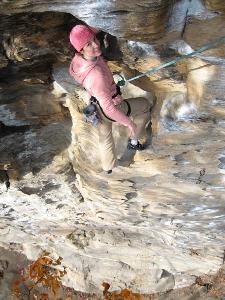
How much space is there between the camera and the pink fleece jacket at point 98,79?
5324 mm

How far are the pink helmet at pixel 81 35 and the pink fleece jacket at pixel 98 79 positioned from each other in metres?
0.35

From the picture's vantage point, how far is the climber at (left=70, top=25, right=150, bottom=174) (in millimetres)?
5016

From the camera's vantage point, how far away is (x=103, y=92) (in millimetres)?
5449

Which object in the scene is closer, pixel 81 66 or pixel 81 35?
pixel 81 35

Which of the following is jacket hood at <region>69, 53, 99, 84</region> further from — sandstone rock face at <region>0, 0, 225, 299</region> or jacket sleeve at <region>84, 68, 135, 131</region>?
sandstone rock face at <region>0, 0, 225, 299</region>

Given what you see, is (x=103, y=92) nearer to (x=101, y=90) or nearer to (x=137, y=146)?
(x=101, y=90)

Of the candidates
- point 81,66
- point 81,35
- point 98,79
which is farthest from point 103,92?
point 81,35

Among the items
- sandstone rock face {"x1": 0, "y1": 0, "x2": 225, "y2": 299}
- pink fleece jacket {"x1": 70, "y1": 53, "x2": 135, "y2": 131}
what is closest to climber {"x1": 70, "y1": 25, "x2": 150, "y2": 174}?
pink fleece jacket {"x1": 70, "y1": 53, "x2": 135, "y2": 131}

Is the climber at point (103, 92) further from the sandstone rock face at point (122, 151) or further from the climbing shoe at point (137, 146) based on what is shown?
the sandstone rock face at point (122, 151)

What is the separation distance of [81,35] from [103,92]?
0.84m

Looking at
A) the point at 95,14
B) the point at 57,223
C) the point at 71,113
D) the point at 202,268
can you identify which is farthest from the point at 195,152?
the point at 202,268

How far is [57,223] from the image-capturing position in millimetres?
12109

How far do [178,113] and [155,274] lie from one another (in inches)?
341

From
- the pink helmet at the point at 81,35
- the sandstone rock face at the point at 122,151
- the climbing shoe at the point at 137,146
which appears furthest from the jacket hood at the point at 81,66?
the climbing shoe at the point at 137,146
